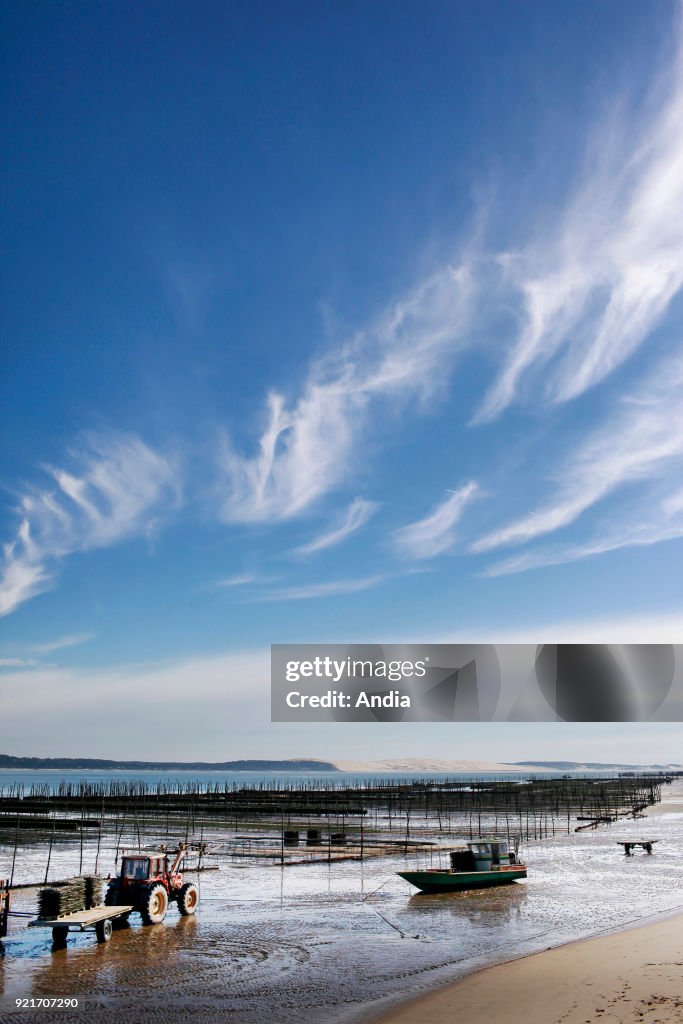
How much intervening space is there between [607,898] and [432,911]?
8218mm

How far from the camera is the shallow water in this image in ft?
59.1

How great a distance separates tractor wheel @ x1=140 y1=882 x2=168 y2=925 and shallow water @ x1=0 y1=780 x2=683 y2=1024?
46 cm

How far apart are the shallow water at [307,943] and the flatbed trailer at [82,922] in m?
0.40

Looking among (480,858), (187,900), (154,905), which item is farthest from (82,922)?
(480,858)

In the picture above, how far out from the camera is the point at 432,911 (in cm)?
2983

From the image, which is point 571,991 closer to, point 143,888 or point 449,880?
point 143,888

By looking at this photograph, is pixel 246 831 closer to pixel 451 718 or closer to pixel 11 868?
pixel 11 868

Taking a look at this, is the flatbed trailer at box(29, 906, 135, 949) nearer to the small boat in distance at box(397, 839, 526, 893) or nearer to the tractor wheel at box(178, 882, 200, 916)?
the tractor wheel at box(178, 882, 200, 916)

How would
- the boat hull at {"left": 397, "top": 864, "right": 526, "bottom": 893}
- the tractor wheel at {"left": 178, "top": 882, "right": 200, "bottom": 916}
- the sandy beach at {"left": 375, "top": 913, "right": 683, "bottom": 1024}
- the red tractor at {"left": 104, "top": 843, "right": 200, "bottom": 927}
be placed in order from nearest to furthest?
1. the sandy beach at {"left": 375, "top": 913, "right": 683, "bottom": 1024}
2. the red tractor at {"left": 104, "top": 843, "right": 200, "bottom": 927}
3. the tractor wheel at {"left": 178, "top": 882, "right": 200, "bottom": 916}
4. the boat hull at {"left": 397, "top": 864, "right": 526, "bottom": 893}

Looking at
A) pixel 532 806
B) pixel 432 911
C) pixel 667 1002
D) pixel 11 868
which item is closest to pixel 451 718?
pixel 432 911

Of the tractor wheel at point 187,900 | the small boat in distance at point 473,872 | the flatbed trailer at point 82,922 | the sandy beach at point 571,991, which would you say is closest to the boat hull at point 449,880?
the small boat in distance at point 473,872

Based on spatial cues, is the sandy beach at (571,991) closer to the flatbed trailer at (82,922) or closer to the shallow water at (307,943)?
the shallow water at (307,943)

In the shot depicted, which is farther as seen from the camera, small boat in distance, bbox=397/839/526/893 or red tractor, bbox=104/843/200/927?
small boat in distance, bbox=397/839/526/893

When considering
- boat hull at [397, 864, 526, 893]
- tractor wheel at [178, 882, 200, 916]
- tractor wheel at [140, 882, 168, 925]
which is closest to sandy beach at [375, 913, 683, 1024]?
tractor wheel at [140, 882, 168, 925]
